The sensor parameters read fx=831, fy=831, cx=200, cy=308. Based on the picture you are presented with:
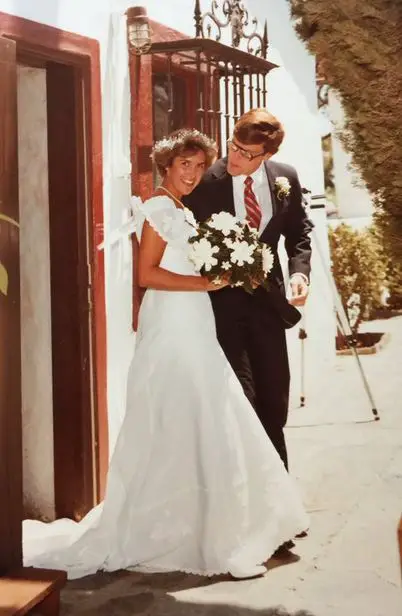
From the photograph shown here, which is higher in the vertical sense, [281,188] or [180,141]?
[180,141]

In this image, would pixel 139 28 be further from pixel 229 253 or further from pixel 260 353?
pixel 260 353

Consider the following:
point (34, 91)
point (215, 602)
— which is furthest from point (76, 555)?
point (34, 91)

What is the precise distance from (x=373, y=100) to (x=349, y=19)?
7.9 inches

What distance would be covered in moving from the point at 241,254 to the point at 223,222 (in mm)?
164

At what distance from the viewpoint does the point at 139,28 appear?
3.82 m

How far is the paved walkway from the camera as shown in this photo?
9.71 ft

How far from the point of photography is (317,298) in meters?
5.12

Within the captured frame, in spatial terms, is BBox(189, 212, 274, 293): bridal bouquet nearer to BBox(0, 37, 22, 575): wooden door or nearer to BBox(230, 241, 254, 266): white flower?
BBox(230, 241, 254, 266): white flower

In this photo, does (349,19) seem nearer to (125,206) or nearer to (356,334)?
(125,206)

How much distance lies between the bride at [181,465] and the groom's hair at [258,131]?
1.86 ft

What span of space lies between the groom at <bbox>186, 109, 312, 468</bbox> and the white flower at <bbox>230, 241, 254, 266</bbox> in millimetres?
279

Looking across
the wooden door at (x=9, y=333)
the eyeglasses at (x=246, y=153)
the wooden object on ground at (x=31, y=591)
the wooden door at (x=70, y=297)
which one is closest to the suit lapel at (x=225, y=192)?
the eyeglasses at (x=246, y=153)

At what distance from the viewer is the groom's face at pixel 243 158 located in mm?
3686

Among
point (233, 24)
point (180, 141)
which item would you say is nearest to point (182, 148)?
point (180, 141)
